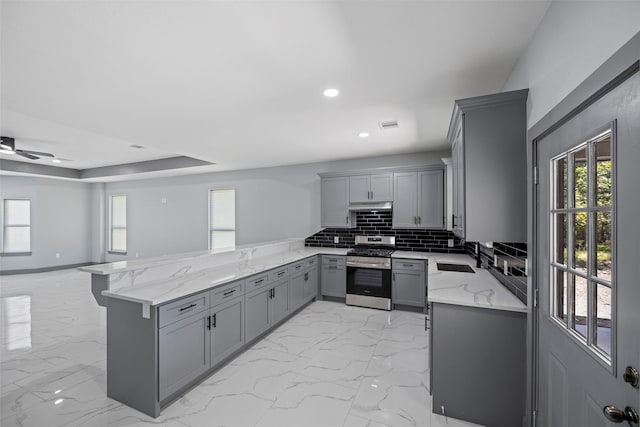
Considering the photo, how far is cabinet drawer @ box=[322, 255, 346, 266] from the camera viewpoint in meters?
Result: 4.59

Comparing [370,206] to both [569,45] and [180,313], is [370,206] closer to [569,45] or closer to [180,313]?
[180,313]

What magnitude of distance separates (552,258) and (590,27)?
3.51 feet

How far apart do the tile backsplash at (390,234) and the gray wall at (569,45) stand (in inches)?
120

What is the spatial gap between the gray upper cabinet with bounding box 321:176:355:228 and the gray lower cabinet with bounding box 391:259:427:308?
1.11 m

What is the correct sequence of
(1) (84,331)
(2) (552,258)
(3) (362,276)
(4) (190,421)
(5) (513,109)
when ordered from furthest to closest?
(3) (362,276), (1) (84,331), (4) (190,421), (5) (513,109), (2) (552,258)

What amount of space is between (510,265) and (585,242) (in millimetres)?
1209

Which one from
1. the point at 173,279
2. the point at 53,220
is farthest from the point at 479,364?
the point at 53,220

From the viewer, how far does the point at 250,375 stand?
2.53 metres

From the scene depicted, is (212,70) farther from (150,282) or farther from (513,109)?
(513,109)

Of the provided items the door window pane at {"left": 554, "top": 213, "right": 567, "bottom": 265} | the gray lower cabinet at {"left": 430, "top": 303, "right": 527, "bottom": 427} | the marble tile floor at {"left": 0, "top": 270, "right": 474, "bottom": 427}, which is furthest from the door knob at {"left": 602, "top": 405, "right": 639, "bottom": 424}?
the marble tile floor at {"left": 0, "top": 270, "right": 474, "bottom": 427}

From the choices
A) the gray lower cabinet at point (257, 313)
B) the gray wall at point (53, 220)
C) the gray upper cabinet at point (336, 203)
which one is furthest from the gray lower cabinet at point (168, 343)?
the gray wall at point (53, 220)

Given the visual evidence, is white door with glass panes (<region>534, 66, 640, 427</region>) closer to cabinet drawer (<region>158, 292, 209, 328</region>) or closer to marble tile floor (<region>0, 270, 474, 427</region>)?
marble tile floor (<region>0, 270, 474, 427</region>)

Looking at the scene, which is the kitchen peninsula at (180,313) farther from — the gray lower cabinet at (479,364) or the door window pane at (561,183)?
the door window pane at (561,183)

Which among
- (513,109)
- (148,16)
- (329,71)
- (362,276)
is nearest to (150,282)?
(148,16)
